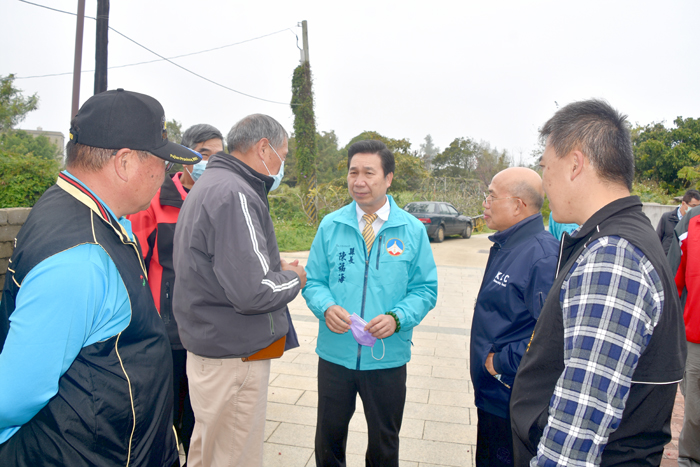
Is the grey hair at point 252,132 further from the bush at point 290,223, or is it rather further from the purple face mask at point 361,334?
the bush at point 290,223

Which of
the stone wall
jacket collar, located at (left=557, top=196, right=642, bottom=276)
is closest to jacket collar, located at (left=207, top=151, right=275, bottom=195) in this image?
jacket collar, located at (left=557, top=196, right=642, bottom=276)

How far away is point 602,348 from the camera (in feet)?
3.55

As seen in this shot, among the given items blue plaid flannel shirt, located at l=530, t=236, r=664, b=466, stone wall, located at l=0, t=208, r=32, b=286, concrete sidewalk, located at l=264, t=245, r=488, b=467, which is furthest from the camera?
stone wall, located at l=0, t=208, r=32, b=286

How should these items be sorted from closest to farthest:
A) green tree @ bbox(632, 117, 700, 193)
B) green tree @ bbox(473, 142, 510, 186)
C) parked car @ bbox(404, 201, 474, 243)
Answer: green tree @ bbox(632, 117, 700, 193) → parked car @ bbox(404, 201, 474, 243) → green tree @ bbox(473, 142, 510, 186)

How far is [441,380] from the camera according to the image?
4.35 metres

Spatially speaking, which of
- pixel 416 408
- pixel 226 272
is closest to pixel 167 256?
pixel 226 272

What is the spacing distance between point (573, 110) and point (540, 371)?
858 millimetres

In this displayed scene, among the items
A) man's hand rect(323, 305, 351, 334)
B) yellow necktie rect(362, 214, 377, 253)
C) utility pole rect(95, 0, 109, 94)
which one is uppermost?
utility pole rect(95, 0, 109, 94)

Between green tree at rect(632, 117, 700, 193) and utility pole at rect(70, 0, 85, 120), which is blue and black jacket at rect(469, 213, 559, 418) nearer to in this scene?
utility pole at rect(70, 0, 85, 120)

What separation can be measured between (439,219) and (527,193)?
13.9m

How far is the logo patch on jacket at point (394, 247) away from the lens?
2.64 meters

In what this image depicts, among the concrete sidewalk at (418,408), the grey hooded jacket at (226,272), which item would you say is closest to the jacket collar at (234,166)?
the grey hooded jacket at (226,272)

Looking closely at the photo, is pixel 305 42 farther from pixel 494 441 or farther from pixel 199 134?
pixel 494 441

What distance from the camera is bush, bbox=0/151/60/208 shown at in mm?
7398
